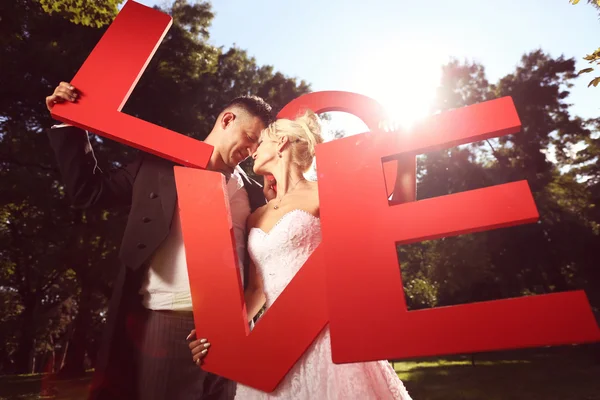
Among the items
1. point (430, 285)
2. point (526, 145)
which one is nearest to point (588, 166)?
point (526, 145)

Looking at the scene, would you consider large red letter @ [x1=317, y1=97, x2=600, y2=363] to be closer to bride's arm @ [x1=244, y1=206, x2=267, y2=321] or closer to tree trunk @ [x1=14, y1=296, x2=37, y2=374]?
bride's arm @ [x1=244, y1=206, x2=267, y2=321]

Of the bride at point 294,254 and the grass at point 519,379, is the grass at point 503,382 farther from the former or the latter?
the bride at point 294,254

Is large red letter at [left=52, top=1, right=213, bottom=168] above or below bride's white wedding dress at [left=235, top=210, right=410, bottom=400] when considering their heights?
above

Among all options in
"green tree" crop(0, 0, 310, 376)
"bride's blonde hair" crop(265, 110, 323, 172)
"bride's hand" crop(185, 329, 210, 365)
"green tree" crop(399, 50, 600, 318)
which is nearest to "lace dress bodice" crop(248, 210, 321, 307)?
"bride's hand" crop(185, 329, 210, 365)

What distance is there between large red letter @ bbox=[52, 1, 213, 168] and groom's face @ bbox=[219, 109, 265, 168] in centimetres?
79

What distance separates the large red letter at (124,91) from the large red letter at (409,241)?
0.89m

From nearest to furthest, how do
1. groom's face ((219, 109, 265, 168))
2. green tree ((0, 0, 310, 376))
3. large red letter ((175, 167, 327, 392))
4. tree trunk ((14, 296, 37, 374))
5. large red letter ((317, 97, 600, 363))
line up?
large red letter ((317, 97, 600, 363))
large red letter ((175, 167, 327, 392))
groom's face ((219, 109, 265, 168))
green tree ((0, 0, 310, 376))
tree trunk ((14, 296, 37, 374))

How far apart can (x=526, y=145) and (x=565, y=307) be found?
15.7 meters

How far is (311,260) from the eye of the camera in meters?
1.95

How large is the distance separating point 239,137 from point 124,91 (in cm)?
91

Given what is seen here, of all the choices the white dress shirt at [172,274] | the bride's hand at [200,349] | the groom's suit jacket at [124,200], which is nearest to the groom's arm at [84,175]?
the groom's suit jacket at [124,200]

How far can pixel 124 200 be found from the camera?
278cm

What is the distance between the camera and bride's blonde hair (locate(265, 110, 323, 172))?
2.75 metres

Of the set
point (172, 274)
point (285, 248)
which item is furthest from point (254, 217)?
point (172, 274)
